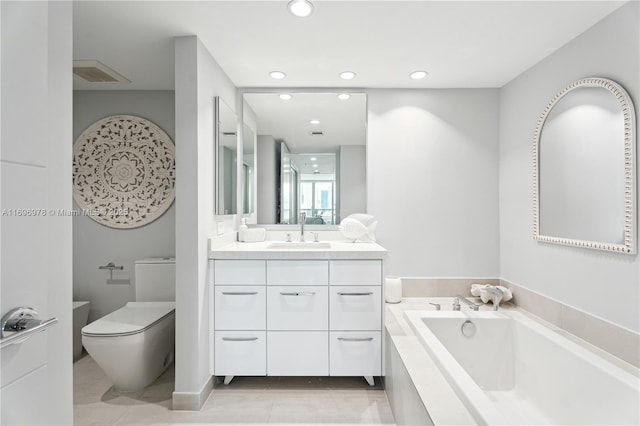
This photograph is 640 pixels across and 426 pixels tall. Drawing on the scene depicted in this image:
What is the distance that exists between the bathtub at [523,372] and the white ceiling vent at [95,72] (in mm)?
2862

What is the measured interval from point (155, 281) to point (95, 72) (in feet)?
5.57

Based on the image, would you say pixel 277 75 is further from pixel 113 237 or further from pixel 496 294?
pixel 496 294

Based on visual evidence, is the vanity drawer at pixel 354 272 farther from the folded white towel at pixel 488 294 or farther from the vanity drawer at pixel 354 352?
the folded white towel at pixel 488 294

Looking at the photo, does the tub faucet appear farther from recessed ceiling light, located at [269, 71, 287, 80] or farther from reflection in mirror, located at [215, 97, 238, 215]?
recessed ceiling light, located at [269, 71, 287, 80]

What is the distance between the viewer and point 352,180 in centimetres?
299

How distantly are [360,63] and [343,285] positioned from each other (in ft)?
5.10

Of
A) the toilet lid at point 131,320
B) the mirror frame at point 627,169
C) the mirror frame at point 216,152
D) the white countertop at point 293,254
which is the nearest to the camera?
the mirror frame at point 627,169

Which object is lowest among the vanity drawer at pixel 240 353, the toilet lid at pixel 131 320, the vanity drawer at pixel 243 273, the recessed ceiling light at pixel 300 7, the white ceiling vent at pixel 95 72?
the vanity drawer at pixel 240 353

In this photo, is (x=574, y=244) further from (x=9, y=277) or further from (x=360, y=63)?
(x=9, y=277)

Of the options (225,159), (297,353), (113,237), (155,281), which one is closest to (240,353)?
(297,353)

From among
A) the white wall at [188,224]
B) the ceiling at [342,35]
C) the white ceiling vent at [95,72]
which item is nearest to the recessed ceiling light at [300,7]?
the ceiling at [342,35]

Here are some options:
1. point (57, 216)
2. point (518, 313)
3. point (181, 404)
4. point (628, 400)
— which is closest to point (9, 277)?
point (57, 216)

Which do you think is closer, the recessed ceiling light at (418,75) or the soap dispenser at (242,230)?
the recessed ceiling light at (418,75)

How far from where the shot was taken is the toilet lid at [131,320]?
212 centimetres
